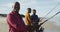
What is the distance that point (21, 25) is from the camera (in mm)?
7688

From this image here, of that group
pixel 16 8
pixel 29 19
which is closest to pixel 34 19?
pixel 29 19

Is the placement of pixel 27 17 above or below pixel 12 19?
below

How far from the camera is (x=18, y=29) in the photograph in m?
7.71

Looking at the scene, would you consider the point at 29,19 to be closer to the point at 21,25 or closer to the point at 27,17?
the point at 27,17

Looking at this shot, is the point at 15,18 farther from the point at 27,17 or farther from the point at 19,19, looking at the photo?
the point at 27,17

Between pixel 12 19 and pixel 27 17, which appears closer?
pixel 12 19

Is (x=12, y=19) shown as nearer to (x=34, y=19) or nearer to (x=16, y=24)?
(x=16, y=24)

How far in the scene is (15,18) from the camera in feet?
25.5

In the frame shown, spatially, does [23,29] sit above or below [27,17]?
above

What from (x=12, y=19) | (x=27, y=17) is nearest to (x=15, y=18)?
(x=12, y=19)

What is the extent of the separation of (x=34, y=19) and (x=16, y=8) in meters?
5.91

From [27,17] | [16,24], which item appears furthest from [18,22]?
[27,17]

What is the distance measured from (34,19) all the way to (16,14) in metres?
5.96

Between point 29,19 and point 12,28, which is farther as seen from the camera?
point 29,19
